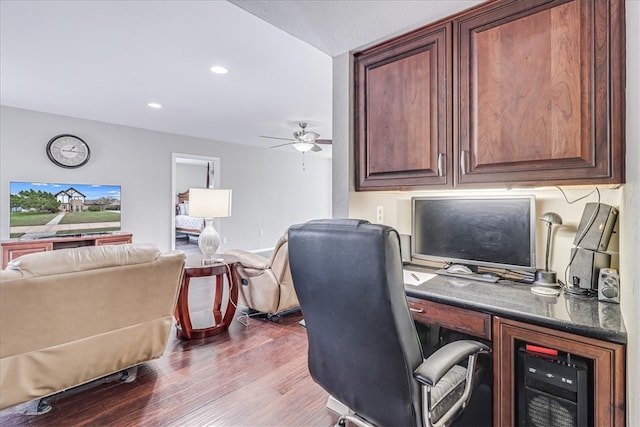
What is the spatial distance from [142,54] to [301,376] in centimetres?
286

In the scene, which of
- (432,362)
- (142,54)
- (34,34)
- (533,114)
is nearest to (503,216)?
(533,114)

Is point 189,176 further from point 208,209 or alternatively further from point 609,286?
point 609,286

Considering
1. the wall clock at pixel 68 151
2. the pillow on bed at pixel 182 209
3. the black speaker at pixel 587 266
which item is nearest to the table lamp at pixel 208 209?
the black speaker at pixel 587 266

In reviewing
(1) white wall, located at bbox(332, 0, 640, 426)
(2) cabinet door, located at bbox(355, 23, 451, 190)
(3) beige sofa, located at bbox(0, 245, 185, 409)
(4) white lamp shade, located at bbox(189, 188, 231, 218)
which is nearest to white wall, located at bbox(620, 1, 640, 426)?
(1) white wall, located at bbox(332, 0, 640, 426)

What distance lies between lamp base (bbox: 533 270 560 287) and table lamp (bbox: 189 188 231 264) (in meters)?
2.56

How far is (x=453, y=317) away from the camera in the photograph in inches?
55.3

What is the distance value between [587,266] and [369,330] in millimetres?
1112

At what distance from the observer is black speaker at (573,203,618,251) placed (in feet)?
4.40

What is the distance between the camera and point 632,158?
1.00m

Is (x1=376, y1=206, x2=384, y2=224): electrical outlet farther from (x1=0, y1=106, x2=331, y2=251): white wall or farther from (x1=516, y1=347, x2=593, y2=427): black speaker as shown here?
(x1=0, y1=106, x2=331, y2=251): white wall

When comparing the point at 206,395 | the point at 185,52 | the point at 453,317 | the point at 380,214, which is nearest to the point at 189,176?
the point at 185,52

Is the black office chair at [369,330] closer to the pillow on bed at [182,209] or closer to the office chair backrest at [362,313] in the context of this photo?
the office chair backrest at [362,313]

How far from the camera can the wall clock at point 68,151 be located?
178 inches

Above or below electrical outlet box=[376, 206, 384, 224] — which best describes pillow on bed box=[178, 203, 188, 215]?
above
